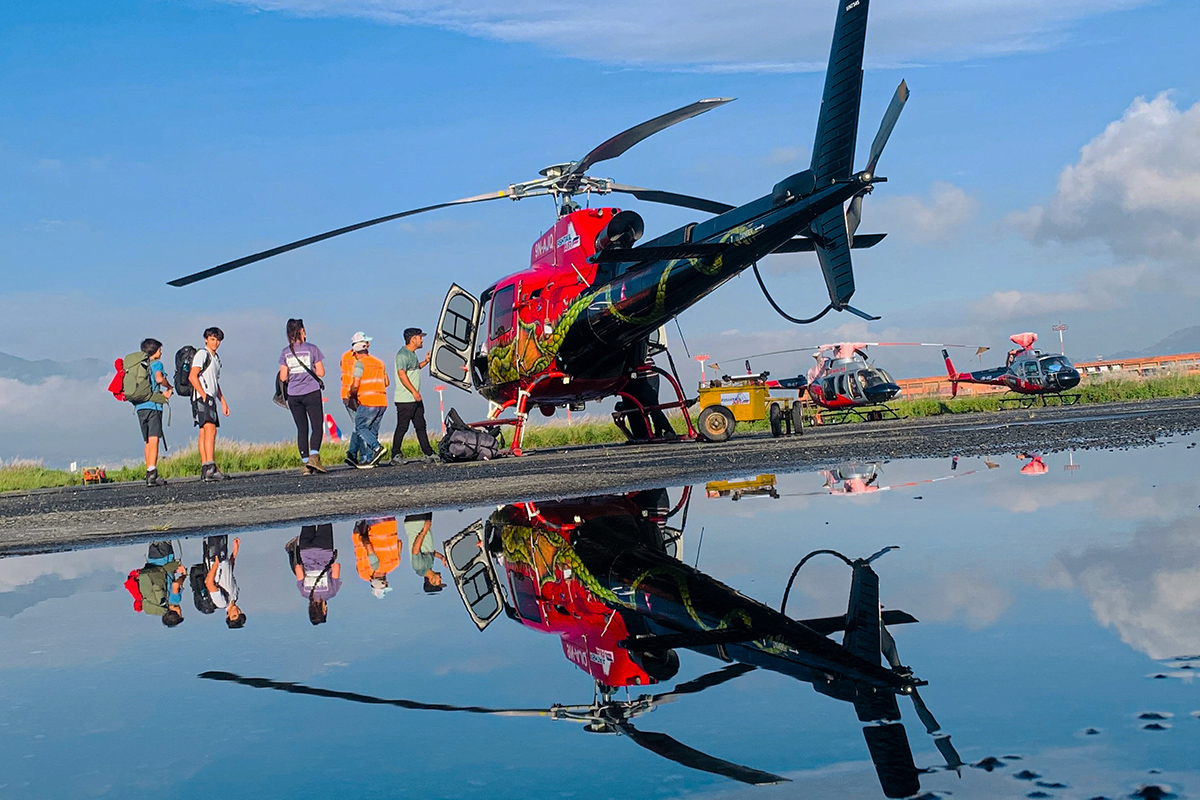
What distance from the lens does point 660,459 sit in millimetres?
10430

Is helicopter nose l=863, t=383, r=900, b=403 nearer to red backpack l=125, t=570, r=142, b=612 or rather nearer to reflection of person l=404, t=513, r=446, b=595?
reflection of person l=404, t=513, r=446, b=595

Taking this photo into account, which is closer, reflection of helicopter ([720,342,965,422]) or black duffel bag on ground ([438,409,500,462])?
black duffel bag on ground ([438,409,500,462])

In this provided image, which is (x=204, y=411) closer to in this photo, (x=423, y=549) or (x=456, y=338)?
(x=456, y=338)

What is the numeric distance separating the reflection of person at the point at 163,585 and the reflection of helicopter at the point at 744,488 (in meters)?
2.87

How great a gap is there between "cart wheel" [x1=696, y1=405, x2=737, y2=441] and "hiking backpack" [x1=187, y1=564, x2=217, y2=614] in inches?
419

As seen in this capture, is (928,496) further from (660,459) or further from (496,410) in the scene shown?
(496,410)

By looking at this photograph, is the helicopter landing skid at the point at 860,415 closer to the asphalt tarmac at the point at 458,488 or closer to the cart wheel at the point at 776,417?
the cart wheel at the point at 776,417

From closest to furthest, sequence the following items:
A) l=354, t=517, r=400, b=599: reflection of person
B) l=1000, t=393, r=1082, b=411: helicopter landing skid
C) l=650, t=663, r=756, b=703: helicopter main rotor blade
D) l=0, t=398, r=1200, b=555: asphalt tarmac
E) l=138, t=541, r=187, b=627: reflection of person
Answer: l=650, t=663, r=756, b=703: helicopter main rotor blade
l=138, t=541, r=187, b=627: reflection of person
l=354, t=517, r=400, b=599: reflection of person
l=0, t=398, r=1200, b=555: asphalt tarmac
l=1000, t=393, r=1082, b=411: helicopter landing skid

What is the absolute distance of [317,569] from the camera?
3.96 meters

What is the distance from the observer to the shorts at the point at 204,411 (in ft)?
44.3

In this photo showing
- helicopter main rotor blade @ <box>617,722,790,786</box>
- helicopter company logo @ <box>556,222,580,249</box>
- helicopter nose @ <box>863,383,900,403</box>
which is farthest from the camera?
helicopter nose @ <box>863,383,900,403</box>

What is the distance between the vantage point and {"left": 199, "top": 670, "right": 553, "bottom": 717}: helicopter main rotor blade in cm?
183

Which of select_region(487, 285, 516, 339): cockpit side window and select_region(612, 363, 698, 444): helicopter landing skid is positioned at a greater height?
select_region(487, 285, 516, 339): cockpit side window

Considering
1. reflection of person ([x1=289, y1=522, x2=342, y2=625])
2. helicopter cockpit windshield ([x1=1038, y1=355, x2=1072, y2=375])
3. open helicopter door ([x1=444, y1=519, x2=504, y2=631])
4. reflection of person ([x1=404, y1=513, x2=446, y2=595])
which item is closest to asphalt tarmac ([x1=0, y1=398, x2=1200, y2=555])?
reflection of person ([x1=404, y1=513, x2=446, y2=595])
